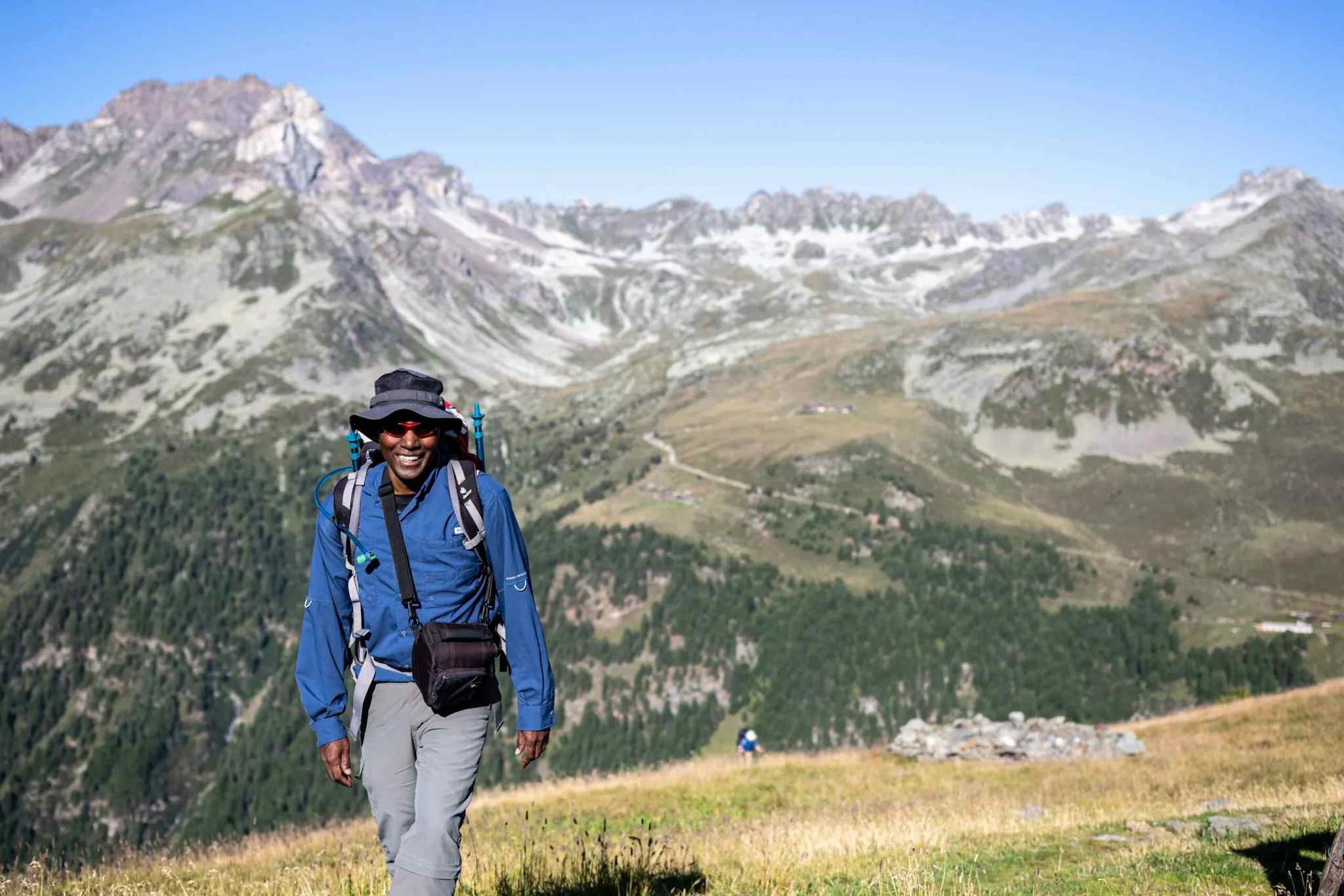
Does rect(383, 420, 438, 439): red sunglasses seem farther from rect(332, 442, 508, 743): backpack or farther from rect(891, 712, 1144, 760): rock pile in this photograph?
rect(891, 712, 1144, 760): rock pile

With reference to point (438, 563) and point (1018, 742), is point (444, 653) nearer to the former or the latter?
point (438, 563)

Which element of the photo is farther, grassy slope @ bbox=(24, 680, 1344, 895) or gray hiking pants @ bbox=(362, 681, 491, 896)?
grassy slope @ bbox=(24, 680, 1344, 895)

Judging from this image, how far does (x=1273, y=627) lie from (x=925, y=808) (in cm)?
21511

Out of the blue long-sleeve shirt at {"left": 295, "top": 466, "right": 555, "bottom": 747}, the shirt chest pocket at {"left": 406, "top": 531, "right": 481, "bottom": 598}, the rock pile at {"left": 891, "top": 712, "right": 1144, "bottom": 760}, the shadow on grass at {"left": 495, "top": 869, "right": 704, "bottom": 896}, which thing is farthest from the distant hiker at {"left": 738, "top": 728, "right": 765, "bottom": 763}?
the shirt chest pocket at {"left": 406, "top": 531, "right": 481, "bottom": 598}

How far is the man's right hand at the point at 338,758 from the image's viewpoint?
8.39 metres

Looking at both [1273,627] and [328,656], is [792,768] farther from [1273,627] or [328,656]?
[1273,627]

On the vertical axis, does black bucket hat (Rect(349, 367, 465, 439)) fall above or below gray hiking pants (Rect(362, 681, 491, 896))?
above

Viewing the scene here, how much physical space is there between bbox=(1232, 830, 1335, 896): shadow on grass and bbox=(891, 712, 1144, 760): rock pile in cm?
2098

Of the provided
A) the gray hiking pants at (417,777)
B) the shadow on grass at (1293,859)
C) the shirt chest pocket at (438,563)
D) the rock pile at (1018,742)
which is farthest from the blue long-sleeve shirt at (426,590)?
the rock pile at (1018,742)

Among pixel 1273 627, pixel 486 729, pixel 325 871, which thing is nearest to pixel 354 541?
pixel 486 729

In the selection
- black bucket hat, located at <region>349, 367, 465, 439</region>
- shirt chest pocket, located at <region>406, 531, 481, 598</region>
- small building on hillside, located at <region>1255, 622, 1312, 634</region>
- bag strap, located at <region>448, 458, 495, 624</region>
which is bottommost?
small building on hillside, located at <region>1255, 622, 1312, 634</region>

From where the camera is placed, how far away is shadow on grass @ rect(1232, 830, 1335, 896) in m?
10.6

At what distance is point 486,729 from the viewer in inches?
338

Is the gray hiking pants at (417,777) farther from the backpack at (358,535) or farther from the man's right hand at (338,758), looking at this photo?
the man's right hand at (338,758)
